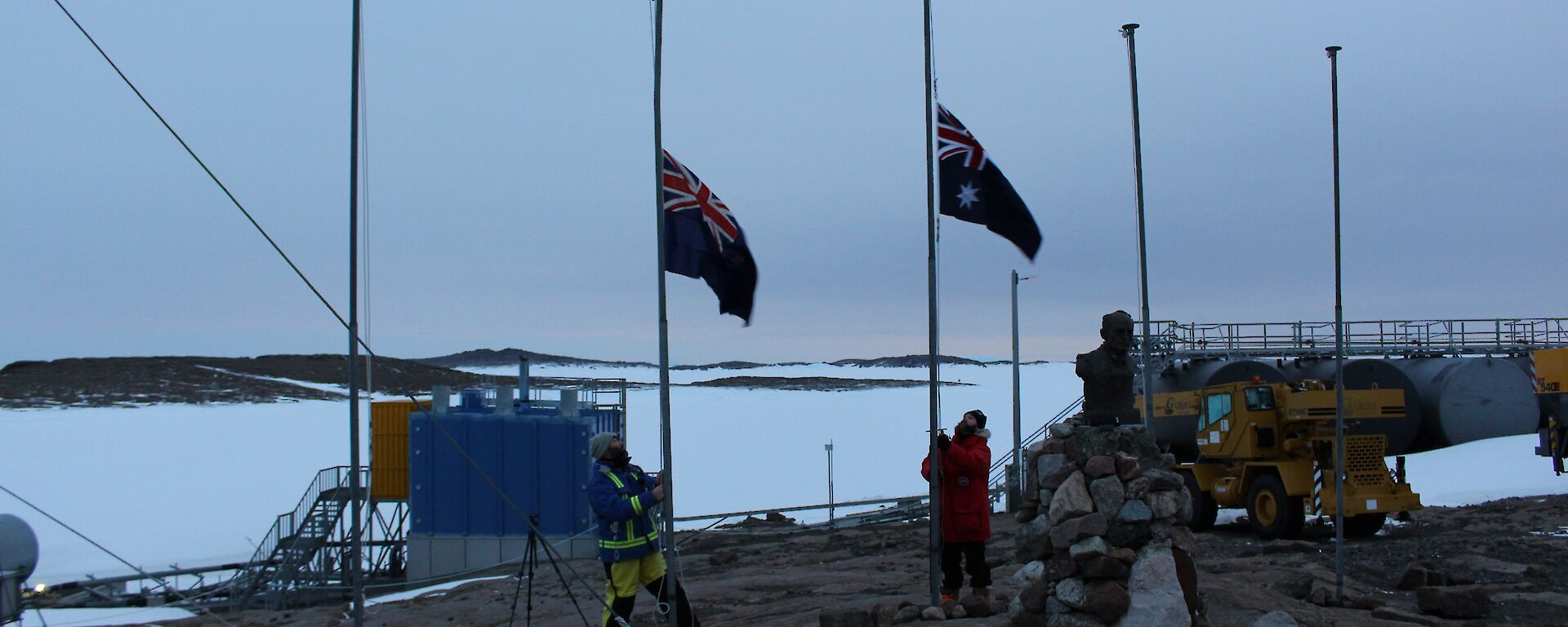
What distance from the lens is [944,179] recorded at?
1044 cm

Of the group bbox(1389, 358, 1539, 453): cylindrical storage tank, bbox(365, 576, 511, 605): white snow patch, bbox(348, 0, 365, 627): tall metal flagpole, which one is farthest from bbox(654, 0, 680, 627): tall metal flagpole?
bbox(1389, 358, 1539, 453): cylindrical storage tank

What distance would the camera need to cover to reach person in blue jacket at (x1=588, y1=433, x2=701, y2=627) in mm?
8320

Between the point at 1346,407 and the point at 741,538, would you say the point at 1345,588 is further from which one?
the point at 741,538

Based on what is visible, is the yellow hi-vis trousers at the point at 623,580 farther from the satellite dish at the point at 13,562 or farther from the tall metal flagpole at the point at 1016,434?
the tall metal flagpole at the point at 1016,434

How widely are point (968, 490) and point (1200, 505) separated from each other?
1170 centimetres

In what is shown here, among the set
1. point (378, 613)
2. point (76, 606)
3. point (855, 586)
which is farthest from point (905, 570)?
point (76, 606)

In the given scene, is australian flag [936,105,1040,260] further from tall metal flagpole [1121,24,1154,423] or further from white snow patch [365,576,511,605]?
white snow patch [365,576,511,605]

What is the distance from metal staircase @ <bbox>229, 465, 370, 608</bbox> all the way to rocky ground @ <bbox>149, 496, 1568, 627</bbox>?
1722 mm

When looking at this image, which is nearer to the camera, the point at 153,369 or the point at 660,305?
the point at 660,305

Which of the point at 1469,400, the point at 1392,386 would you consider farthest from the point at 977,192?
the point at 1469,400

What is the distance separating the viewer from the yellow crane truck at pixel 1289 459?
17.9 meters

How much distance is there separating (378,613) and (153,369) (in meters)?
65.9

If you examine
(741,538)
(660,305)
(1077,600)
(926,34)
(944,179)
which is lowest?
(741,538)

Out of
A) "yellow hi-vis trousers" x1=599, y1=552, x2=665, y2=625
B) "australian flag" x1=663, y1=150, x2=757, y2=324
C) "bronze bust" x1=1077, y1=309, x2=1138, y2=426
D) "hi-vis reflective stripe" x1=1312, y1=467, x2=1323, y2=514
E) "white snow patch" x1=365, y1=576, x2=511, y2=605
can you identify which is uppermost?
"australian flag" x1=663, y1=150, x2=757, y2=324
